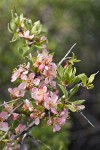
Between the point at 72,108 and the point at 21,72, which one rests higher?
the point at 21,72

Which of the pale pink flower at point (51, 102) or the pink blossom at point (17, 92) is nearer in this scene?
the pale pink flower at point (51, 102)

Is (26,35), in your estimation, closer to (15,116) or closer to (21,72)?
(21,72)

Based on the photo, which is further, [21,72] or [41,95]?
[21,72]

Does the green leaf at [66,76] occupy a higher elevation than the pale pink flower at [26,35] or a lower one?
lower

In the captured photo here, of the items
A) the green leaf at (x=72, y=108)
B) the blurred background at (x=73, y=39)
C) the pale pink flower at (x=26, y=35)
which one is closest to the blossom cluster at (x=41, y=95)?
the green leaf at (x=72, y=108)

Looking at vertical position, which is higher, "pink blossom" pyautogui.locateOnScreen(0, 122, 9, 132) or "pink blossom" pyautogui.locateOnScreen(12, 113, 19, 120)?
"pink blossom" pyautogui.locateOnScreen(12, 113, 19, 120)

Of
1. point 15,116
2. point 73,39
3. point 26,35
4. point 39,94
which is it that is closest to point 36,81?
point 39,94

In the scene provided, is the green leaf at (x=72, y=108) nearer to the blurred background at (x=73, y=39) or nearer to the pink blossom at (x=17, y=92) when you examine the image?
the pink blossom at (x=17, y=92)

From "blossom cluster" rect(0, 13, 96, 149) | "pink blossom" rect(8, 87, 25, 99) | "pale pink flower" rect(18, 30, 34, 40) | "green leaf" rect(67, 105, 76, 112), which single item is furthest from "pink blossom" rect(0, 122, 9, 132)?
"pale pink flower" rect(18, 30, 34, 40)

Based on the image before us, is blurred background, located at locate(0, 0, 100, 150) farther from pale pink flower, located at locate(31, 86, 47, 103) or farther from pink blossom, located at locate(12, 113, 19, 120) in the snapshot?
pale pink flower, located at locate(31, 86, 47, 103)
